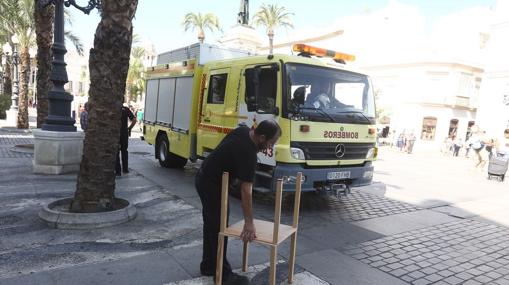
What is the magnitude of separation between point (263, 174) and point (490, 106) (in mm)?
27299

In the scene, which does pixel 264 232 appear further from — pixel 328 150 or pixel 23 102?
pixel 23 102

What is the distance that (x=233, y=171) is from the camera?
3.53 metres

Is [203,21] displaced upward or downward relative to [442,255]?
upward

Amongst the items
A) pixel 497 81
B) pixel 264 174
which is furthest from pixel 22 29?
pixel 497 81

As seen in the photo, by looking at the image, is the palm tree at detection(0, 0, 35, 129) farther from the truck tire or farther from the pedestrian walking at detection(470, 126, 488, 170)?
the pedestrian walking at detection(470, 126, 488, 170)

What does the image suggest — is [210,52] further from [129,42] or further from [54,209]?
[54,209]

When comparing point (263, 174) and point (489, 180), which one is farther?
point (489, 180)

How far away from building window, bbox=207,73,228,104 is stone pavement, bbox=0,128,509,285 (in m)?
1.86

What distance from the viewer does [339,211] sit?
7191 mm

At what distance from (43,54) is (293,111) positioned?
32.6 ft

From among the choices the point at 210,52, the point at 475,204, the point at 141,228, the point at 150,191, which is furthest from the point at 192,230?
the point at 475,204

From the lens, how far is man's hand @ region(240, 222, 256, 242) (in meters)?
3.39

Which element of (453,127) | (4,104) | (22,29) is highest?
(22,29)

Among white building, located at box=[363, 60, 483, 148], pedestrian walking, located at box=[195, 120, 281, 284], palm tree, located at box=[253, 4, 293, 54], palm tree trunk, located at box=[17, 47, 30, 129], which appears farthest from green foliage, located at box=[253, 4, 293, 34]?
pedestrian walking, located at box=[195, 120, 281, 284]
